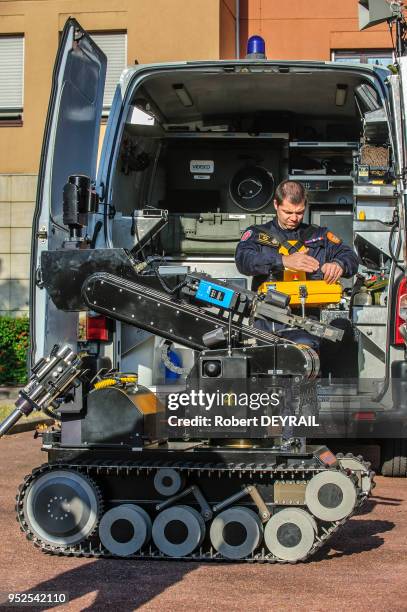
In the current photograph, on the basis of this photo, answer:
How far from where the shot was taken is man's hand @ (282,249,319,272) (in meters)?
7.02

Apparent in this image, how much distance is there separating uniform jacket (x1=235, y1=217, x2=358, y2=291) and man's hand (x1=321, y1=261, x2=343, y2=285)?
0.59ft

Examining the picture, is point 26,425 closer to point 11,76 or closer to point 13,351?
point 13,351

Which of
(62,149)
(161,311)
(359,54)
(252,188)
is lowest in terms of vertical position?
(161,311)

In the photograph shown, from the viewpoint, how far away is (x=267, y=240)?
24.2ft

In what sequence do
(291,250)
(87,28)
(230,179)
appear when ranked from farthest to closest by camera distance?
1. (87,28)
2. (230,179)
3. (291,250)

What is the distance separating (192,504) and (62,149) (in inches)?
114

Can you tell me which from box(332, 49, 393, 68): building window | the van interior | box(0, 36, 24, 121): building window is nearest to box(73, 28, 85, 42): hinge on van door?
the van interior

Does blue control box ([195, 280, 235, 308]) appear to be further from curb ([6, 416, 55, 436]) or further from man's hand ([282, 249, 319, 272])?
curb ([6, 416, 55, 436])

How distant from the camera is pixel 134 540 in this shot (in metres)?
5.74

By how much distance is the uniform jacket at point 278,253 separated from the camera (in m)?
7.23

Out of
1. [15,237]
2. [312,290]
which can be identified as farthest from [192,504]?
[15,237]

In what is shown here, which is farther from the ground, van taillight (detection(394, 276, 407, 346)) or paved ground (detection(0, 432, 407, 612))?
van taillight (detection(394, 276, 407, 346))

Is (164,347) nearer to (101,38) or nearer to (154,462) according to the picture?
(154,462)

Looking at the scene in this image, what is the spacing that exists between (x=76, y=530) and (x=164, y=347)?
230 centimetres
